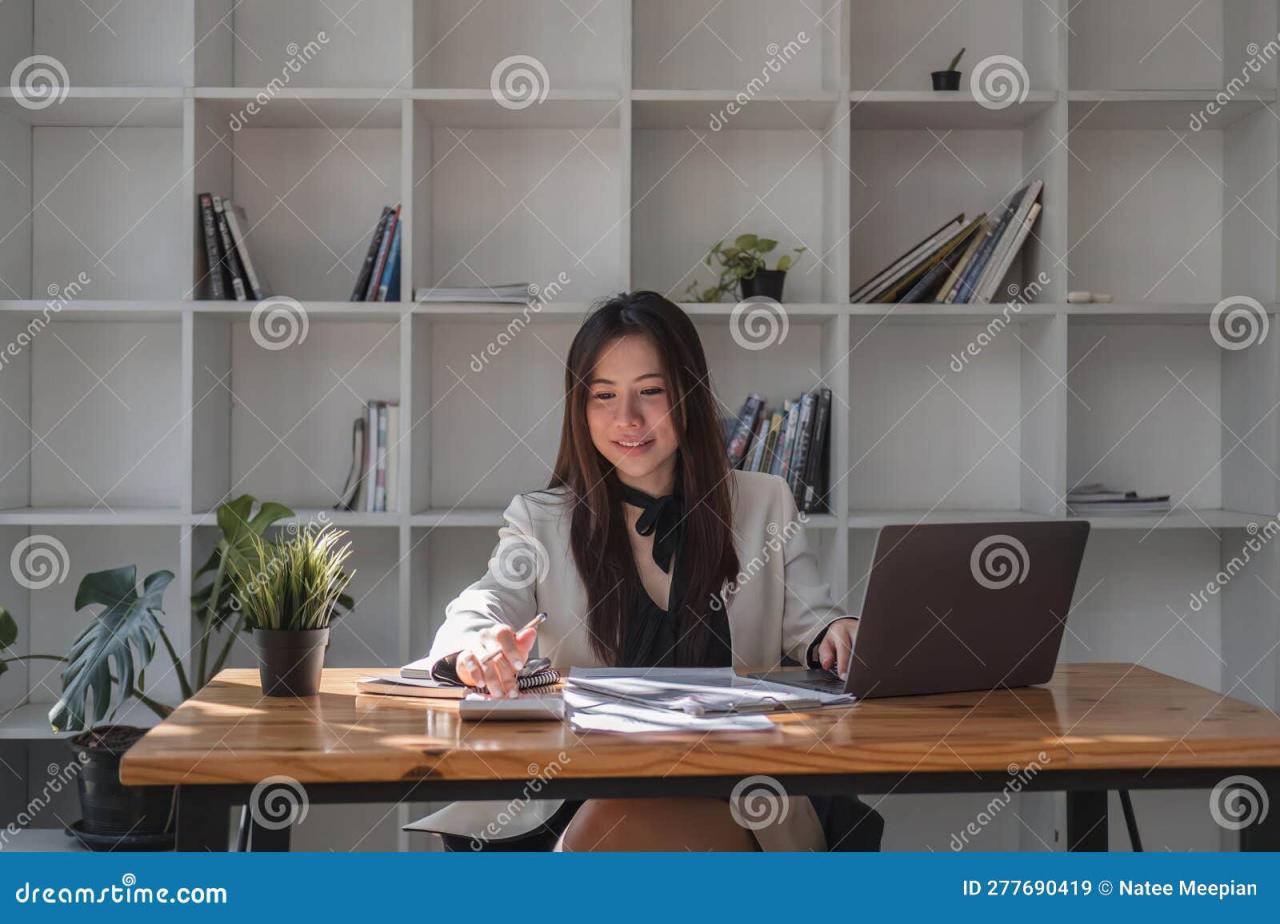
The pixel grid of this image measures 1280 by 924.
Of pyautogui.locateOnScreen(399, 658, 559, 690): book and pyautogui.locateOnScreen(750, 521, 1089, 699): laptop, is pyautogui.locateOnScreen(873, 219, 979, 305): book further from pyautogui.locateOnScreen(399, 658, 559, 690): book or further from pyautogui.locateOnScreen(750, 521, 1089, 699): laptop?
pyautogui.locateOnScreen(399, 658, 559, 690): book

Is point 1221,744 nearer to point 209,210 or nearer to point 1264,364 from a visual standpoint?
point 1264,364

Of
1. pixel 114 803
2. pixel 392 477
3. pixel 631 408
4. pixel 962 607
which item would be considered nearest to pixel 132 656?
pixel 114 803

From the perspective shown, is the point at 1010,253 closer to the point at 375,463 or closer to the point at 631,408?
the point at 631,408

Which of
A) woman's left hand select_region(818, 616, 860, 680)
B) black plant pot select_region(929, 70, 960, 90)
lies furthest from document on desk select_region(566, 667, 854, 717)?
black plant pot select_region(929, 70, 960, 90)

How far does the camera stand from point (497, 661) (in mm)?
1515

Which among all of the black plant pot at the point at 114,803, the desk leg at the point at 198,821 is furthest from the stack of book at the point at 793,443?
the desk leg at the point at 198,821

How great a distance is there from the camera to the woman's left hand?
1679 millimetres

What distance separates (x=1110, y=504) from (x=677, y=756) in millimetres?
1968

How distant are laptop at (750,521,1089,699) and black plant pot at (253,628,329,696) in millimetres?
641

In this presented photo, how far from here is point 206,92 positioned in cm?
276

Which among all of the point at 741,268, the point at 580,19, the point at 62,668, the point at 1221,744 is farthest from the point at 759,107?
the point at 62,668

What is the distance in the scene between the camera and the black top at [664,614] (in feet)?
6.55

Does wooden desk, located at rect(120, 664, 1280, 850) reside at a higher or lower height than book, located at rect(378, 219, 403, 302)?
lower

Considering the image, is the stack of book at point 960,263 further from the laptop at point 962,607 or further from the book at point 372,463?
the laptop at point 962,607
